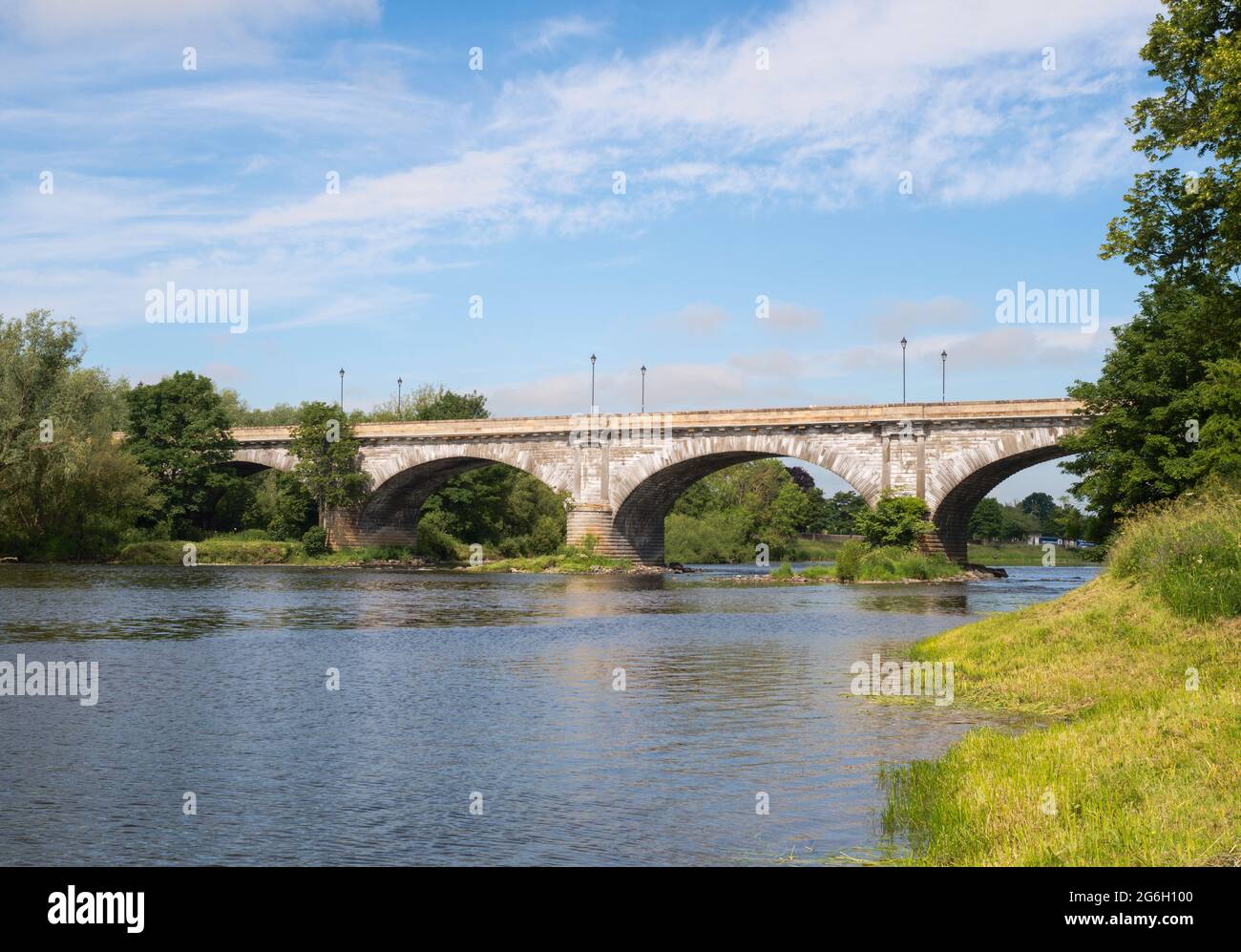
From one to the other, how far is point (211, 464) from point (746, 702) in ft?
266

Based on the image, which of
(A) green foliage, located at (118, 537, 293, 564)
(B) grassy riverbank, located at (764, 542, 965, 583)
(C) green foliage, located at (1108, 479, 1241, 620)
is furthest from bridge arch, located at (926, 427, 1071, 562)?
(A) green foliage, located at (118, 537, 293, 564)

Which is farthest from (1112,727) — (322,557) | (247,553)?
(322,557)

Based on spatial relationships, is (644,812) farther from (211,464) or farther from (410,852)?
(211,464)

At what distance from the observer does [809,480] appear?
578ft

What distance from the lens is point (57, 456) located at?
229 feet

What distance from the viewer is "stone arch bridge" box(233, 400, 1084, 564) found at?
71.3m

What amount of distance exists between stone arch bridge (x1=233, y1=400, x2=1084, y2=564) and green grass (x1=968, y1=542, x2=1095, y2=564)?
6544 centimetres

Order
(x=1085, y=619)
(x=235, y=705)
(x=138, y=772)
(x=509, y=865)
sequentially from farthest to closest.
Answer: (x=1085, y=619)
(x=235, y=705)
(x=138, y=772)
(x=509, y=865)

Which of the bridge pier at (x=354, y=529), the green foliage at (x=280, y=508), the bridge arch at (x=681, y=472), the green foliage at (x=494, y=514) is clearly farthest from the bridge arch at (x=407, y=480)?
the bridge arch at (x=681, y=472)

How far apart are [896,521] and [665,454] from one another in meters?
16.9

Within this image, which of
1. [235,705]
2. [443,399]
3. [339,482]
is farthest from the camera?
[443,399]

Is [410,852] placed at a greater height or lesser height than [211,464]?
lesser

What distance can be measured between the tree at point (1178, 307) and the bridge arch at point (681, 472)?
81.2 feet
